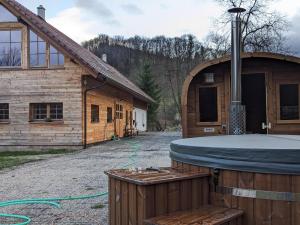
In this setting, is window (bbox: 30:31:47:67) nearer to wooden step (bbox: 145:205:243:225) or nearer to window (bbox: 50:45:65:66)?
window (bbox: 50:45:65:66)

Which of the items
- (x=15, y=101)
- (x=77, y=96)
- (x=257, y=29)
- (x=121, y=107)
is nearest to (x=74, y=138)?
(x=77, y=96)

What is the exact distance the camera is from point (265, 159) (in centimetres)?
323

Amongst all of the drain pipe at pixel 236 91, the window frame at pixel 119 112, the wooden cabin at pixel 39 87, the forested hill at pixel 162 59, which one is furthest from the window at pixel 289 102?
the forested hill at pixel 162 59

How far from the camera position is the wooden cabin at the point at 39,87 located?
47.3 ft

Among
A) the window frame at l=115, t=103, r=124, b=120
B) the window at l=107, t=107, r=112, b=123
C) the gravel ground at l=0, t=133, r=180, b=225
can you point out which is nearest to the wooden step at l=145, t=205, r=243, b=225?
the gravel ground at l=0, t=133, r=180, b=225

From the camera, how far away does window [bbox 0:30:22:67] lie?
14.9 metres

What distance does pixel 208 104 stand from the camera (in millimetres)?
9148

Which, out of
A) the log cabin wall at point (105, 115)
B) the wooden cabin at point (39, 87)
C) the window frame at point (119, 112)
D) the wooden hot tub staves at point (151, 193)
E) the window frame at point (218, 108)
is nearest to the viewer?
the wooden hot tub staves at point (151, 193)

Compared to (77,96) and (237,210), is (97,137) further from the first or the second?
(237,210)

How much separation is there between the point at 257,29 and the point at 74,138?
48.0 feet

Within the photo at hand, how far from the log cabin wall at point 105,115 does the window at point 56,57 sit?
5.34ft

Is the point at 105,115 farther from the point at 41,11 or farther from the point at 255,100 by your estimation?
the point at 255,100

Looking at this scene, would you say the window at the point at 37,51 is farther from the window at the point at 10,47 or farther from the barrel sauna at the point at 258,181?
the barrel sauna at the point at 258,181

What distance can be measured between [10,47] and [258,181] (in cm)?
1371
